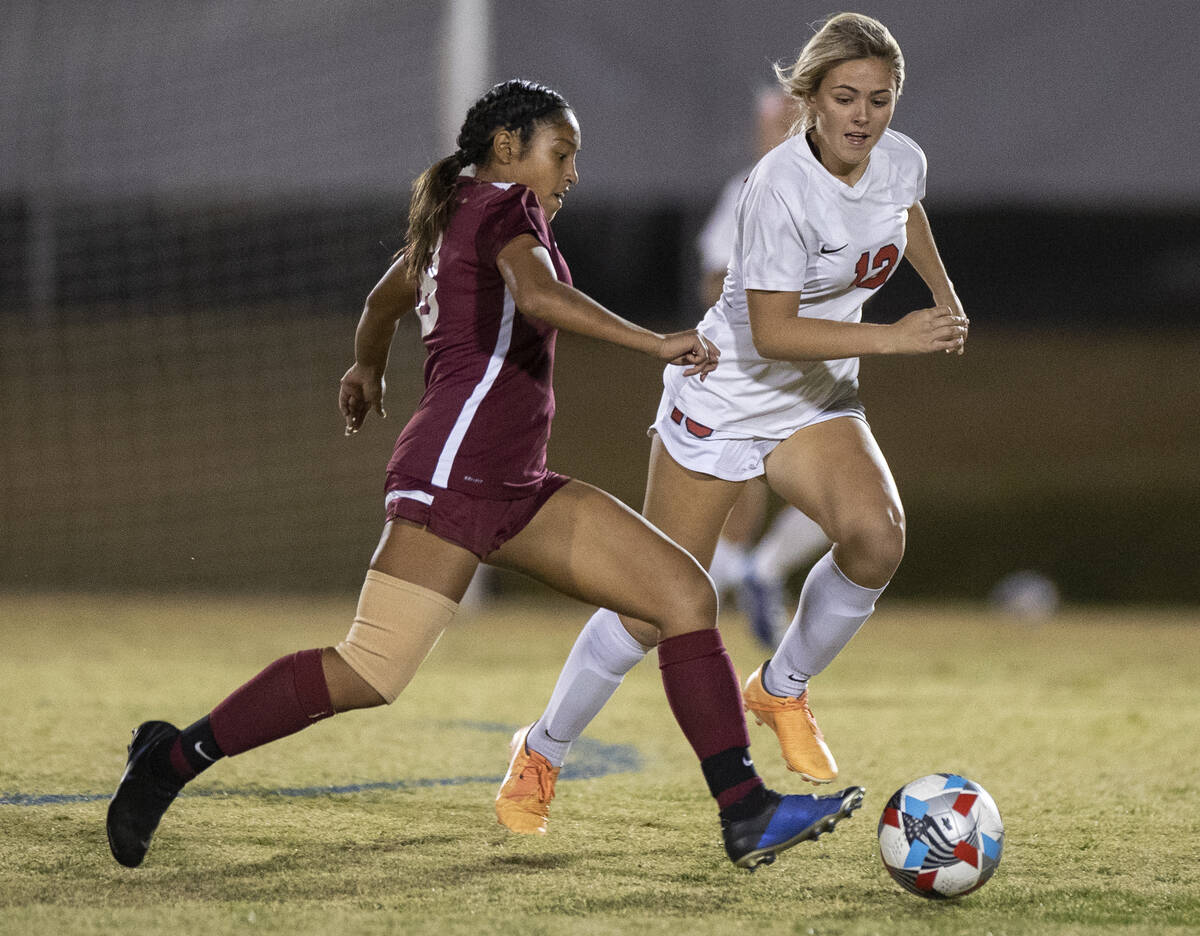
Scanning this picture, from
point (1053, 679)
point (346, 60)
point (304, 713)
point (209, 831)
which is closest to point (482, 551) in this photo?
point (304, 713)

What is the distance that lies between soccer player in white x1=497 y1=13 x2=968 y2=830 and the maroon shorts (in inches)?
21.4

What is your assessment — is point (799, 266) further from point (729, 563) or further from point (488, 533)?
point (729, 563)

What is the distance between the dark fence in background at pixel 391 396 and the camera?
914 cm

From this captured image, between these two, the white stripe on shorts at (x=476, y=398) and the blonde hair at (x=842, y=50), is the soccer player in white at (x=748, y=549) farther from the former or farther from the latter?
the white stripe on shorts at (x=476, y=398)

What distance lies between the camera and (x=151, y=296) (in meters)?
9.85

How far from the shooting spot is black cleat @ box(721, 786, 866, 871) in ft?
9.18

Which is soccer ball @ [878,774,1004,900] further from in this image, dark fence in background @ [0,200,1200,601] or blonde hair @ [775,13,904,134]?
dark fence in background @ [0,200,1200,601]

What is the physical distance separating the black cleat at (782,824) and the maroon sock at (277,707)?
2.72 ft

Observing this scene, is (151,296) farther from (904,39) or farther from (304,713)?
(304,713)

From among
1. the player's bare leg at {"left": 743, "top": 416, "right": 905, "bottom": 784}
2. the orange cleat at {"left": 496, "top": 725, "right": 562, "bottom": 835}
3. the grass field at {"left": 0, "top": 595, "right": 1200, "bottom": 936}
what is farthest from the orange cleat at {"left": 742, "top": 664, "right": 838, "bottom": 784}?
the orange cleat at {"left": 496, "top": 725, "right": 562, "bottom": 835}

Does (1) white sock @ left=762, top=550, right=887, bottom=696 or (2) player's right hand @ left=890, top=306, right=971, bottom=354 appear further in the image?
(1) white sock @ left=762, top=550, right=887, bottom=696

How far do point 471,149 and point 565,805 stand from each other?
1596mm

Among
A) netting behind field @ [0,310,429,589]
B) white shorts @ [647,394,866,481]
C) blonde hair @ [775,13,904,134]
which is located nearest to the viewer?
blonde hair @ [775,13,904,134]

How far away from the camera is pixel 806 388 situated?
3.57 metres
